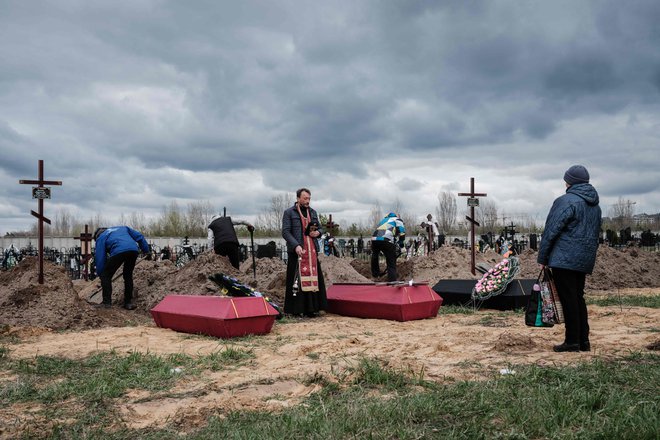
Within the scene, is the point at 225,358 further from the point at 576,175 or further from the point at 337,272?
the point at 337,272

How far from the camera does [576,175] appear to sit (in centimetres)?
595

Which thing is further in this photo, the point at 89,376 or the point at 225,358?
the point at 225,358

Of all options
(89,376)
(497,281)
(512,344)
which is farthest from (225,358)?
→ (497,281)

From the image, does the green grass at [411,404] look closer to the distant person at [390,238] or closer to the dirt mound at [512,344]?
the dirt mound at [512,344]

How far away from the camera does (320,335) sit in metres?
7.54

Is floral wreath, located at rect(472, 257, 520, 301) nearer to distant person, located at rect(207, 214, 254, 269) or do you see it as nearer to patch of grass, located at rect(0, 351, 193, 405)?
distant person, located at rect(207, 214, 254, 269)

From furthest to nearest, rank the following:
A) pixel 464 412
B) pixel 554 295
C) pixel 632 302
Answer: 1. pixel 632 302
2. pixel 554 295
3. pixel 464 412

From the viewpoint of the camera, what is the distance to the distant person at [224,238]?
1158 centimetres

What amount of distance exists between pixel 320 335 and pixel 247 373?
7.78ft

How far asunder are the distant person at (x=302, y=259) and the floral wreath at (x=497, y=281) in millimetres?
2905

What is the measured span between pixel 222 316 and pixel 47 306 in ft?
11.9

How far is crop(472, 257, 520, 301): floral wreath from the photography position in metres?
10.2

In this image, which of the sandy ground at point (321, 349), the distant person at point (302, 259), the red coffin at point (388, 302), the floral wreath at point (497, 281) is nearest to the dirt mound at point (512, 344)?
the sandy ground at point (321, 349)

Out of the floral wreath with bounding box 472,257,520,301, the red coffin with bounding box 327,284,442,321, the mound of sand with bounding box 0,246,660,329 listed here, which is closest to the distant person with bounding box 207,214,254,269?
the mound of sand with bounding box 0,246,660,329
